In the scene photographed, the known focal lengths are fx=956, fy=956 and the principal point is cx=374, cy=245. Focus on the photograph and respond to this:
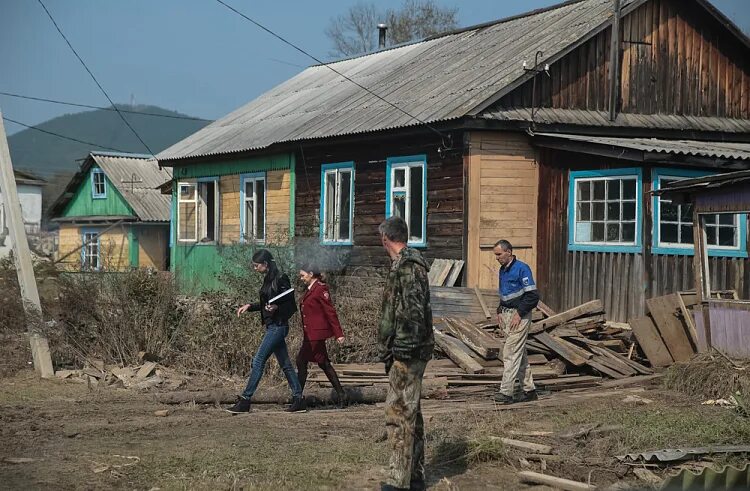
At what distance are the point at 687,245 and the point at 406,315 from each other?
9.17m

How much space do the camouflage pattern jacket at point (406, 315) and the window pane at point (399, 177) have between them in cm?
1157

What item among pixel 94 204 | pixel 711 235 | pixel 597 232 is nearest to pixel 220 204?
pixel 597 232

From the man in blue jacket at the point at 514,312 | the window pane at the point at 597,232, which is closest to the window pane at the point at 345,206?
the window pane at the point at 597,232

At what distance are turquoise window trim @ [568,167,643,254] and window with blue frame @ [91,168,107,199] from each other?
90.1ft

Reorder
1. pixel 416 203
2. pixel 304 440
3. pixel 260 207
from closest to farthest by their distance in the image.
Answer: pixel 304 440, pixel 416 203, pixel 260 207

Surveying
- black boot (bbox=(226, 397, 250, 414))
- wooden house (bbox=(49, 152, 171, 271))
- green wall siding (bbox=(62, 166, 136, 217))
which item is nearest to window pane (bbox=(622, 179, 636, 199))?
black boot (bbox=(226, 397, 250, 414))

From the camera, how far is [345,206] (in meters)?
20.4

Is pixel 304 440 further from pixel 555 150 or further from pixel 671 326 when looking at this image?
pixel 555 150

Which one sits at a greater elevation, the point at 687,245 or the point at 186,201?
the point at 186,201

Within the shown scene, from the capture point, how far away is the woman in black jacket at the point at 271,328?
10305mm

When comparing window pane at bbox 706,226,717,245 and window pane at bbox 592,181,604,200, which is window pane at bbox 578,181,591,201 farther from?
window pane at bbox 706,226,717,245

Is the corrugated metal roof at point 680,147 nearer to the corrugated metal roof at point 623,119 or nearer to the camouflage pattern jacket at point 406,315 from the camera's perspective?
the corrugated metal roof at point 623,119

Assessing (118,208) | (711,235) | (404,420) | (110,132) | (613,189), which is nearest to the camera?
(404,420)

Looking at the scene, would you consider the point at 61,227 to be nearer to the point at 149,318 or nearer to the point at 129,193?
the point at 129,193
